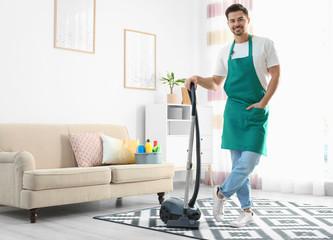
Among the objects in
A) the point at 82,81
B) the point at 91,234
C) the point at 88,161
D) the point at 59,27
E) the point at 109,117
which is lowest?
the point at 91,234

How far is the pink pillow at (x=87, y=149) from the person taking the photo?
393 cm

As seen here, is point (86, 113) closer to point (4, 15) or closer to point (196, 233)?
point (4, 15)

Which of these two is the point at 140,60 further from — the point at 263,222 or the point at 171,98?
the point at 263,222

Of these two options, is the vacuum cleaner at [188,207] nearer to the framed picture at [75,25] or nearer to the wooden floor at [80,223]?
the wooden floor at [80,223]

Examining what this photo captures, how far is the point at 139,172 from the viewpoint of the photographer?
377cm

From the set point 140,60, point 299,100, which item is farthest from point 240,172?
point 140,60

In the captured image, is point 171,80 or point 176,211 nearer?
point 176,211

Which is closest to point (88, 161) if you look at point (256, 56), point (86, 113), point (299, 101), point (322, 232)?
point (86, 113)

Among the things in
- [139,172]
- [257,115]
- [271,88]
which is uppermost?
[271,88]

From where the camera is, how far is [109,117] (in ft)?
15.9

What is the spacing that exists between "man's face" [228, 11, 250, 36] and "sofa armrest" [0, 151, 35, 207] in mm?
1705

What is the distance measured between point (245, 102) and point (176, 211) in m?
0.83

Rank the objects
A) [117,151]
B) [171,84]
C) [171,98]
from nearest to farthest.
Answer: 1. [117,151]
2. [171,98]
3. [171,84]

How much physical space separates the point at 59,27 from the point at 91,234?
2447 millimetres
